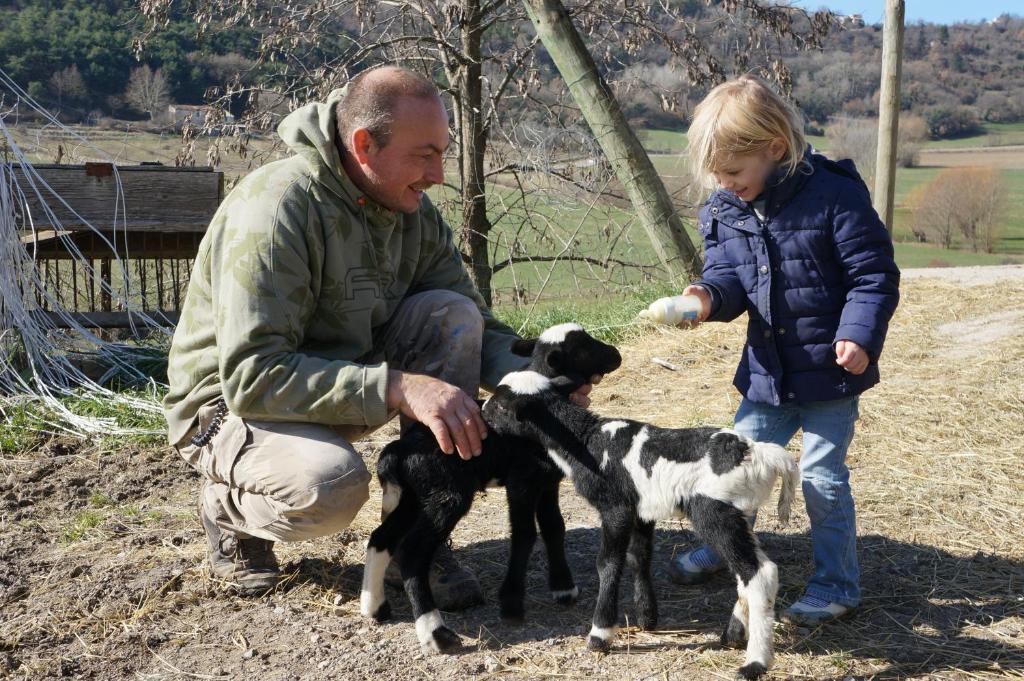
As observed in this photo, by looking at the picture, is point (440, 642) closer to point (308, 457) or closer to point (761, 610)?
point (308, 457)

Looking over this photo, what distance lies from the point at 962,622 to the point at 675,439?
123 centimetres

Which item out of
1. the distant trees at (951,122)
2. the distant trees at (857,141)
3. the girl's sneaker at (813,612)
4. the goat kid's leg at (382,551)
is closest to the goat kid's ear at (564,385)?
the goat kid's leg at (382,551)

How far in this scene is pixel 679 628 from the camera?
341 cm

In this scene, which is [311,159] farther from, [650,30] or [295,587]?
[650,30]

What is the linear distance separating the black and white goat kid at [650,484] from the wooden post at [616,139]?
5042mm

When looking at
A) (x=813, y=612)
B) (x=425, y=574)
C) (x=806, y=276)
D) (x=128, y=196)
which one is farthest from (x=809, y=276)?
(x=128, y=196)

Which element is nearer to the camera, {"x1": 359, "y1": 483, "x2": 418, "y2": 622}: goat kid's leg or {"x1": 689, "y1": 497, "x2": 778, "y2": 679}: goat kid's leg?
{"x1": 689, "y1": 497, "x2": 778, "y2": 679}: goat kid's leg

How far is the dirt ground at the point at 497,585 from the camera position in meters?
3.19

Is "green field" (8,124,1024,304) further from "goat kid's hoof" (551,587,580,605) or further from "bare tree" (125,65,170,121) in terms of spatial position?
"goat kid's hoof" (551,587,580,605)

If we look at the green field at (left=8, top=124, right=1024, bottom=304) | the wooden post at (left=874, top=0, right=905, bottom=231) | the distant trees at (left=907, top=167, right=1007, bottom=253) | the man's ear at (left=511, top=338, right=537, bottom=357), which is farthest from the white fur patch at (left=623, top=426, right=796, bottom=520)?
the distant trees at (left=907, top=167, right=1007, bottom=253)

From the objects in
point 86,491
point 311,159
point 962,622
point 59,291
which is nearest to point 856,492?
point 962,622

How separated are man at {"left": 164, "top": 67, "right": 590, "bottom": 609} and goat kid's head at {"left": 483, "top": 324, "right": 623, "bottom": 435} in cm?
13

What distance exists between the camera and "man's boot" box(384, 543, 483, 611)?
361 cm

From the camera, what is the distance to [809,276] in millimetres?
3471
